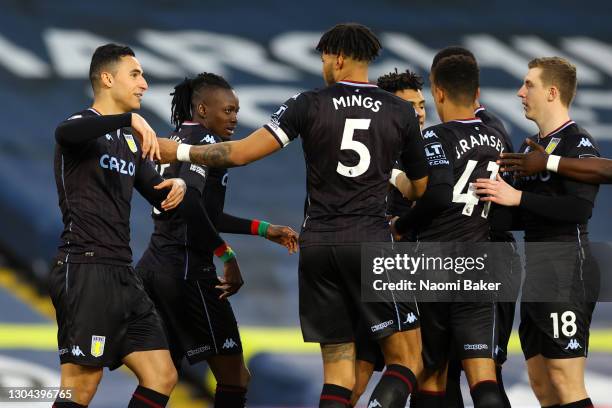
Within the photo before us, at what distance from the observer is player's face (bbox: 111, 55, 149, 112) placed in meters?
5.29

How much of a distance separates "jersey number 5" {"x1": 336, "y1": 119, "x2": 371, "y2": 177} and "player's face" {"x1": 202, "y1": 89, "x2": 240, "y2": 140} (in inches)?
58.2

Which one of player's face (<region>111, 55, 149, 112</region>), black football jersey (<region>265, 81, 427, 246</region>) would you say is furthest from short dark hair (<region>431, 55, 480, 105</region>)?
player's face (<region>111, 55, 149, 112</region>)

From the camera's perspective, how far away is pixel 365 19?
33.1ft

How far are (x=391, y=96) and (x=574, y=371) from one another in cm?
180

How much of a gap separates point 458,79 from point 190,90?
1773mm

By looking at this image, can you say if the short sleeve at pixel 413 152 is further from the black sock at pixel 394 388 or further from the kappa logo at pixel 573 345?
the kappa logo at pixel 573 345

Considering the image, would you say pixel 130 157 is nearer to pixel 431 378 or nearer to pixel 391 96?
pixel 391 96

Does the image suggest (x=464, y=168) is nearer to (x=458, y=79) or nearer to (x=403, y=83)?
(x=458, y=79)

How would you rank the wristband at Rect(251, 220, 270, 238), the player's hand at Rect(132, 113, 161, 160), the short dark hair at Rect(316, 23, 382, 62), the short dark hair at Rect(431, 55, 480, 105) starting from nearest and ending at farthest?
the player's hand at Rect(132, 113, 161, 160)
the short dark hair at Rect(316, 23, 382, 62)
the short dark hair at Rect(431, 55, 480, 105)
the wristband at Rect(251, 220, 270, 238)

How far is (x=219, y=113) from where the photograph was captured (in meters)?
6.30

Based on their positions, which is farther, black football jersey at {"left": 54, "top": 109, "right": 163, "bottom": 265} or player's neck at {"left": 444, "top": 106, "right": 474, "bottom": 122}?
player's neck at {"left": 444, "top": 106, "right": 474, "bottom": 122}

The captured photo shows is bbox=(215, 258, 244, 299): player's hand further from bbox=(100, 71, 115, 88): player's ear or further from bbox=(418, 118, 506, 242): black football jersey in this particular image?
bbox=(100, 71, 115, 88): player's ear

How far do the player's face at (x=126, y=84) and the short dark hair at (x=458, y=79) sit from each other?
167 cm

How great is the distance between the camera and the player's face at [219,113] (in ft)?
20.7
